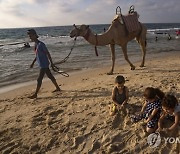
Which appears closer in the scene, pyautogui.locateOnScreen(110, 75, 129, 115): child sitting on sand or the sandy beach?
the sandy beach

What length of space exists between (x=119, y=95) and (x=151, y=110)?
97cm

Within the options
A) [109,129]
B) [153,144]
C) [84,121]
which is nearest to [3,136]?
[84,121]

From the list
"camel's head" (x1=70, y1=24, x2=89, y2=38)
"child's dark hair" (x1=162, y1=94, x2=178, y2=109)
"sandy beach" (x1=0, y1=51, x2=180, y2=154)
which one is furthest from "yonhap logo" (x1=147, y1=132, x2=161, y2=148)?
"camel's head" (x1=70, y1=24, x2=89, y2=38)

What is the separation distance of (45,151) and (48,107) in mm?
1878

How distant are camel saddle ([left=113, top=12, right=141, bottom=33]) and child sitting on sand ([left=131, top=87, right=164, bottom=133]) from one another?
510cm

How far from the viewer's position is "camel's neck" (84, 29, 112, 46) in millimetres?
9339

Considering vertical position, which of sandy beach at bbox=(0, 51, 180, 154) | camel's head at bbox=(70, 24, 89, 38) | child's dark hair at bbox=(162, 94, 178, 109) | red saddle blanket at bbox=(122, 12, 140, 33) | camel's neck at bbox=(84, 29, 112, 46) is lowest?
sandy beach at bbox=(0, 51, 180, 154)

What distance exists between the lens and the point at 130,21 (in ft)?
33.8

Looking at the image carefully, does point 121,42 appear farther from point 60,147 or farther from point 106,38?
point 60,147

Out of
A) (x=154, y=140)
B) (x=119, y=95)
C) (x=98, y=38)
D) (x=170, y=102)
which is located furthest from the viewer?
(x=98, y=38)

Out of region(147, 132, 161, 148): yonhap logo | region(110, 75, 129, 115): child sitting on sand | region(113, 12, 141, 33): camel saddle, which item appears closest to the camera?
region(147, 132, 161, 148): yonhap logo

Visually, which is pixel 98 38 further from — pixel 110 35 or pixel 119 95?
pixel 119 95

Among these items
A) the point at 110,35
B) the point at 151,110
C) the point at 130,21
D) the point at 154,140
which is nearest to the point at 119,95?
the point at 151,110

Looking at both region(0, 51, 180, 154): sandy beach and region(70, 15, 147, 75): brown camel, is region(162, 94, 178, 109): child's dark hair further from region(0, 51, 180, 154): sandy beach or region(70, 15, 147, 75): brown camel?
region(70, 15, 147, 75): brown camel
